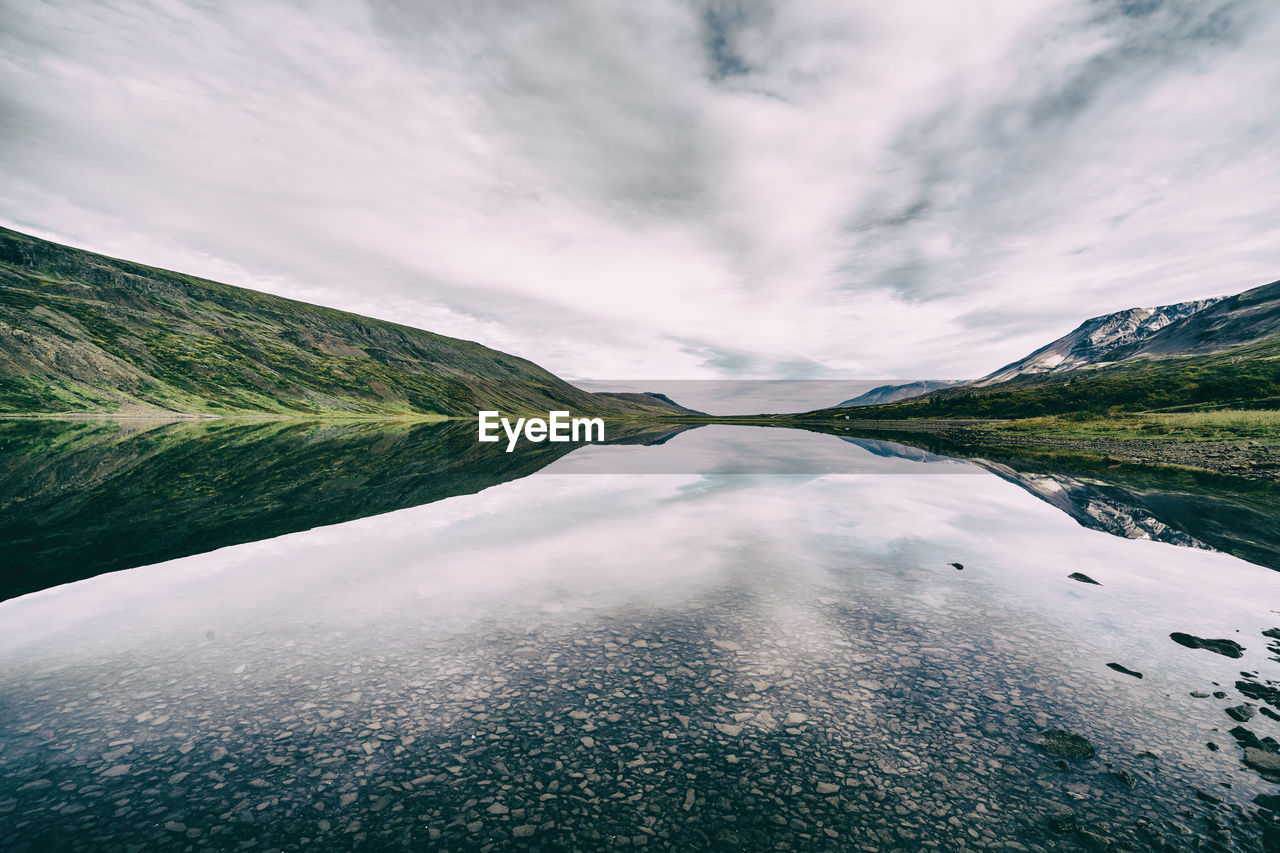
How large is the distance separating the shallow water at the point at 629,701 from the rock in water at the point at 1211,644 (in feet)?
1.04

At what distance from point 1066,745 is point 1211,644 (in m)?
7.61

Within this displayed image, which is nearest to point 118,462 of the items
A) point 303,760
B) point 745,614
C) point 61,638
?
point 61,638

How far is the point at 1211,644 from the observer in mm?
12141

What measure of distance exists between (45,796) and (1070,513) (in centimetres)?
3702

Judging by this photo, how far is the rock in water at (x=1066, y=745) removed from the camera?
8.18m

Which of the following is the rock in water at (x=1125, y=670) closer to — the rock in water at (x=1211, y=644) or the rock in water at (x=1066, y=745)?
the rock in water at (x=1211, y=644)

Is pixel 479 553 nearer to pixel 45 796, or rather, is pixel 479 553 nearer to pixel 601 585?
pixel 601 585

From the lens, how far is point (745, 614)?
13742 millimetres

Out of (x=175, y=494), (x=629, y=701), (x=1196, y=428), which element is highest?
(x=1196, y=428)

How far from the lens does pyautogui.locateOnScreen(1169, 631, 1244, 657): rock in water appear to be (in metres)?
11.8

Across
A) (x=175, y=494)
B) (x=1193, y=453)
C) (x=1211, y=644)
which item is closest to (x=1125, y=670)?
(x=1211, y=644)

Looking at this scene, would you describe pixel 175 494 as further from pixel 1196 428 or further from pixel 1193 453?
pixel 1196 428

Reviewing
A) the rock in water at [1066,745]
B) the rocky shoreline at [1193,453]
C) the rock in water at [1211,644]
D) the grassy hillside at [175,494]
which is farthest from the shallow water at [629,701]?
the rocky shoreline at [1193,453]

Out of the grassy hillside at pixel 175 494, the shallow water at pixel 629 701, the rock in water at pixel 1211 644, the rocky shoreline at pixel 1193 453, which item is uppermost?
the grassy hillside at pixel 175 494
